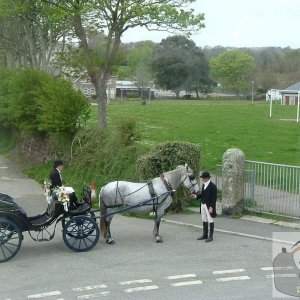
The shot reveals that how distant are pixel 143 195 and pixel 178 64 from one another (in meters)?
73.8

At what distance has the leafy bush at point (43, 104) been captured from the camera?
2152 centimetres

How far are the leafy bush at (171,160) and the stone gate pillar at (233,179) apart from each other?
1.19 metres

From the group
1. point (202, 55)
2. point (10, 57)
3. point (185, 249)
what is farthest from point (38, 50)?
point (202, 55)

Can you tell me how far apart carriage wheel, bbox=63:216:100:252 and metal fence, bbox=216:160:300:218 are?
16.9ft

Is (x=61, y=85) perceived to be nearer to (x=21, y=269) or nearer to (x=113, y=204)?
(x=113, y=204)

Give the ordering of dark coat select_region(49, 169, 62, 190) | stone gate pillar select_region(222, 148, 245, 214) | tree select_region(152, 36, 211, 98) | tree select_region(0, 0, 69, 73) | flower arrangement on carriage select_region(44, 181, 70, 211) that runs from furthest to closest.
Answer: tree select_region(152, 36, 211, 98) < tree select_region(0, 0, 69, 73) < stone gate pillar select_region(222, 148, 245, 214) < dark coat select_region(49, 169, 62, 190) < flower arrangement on carriage select_region(44, 181, 70, 211)

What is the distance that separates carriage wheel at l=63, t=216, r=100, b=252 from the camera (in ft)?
39.4

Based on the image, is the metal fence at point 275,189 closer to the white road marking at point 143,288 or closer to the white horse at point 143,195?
the white horse at point 143,195

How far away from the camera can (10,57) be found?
136ft

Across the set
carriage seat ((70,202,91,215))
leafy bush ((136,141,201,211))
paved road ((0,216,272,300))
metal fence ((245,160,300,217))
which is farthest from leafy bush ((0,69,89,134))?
carriage seat ((70,202,91,215))

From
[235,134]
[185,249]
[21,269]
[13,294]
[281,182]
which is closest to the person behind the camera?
[13,294]

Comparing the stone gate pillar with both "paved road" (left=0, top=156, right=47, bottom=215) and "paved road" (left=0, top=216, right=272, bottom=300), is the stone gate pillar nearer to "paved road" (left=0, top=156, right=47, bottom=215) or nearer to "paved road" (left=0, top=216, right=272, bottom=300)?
"paved road" (left=0, top=216, right=272, bottom=300)

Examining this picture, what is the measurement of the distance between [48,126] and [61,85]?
169 cm

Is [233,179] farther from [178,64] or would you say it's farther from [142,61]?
[142,61]
